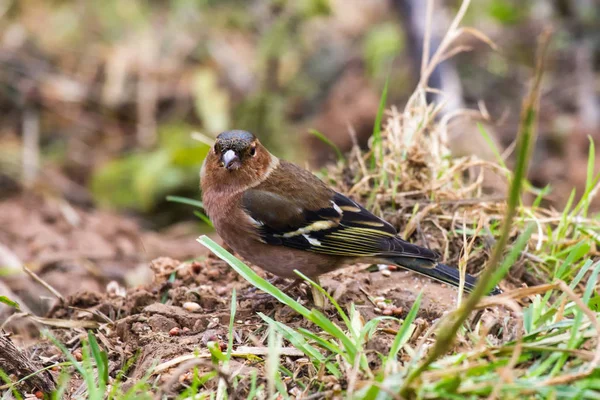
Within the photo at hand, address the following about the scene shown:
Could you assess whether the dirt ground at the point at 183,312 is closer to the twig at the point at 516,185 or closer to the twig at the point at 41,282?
the twig at the point at 41,282

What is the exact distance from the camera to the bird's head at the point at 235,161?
4020 mm

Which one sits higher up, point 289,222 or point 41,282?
point 289,222

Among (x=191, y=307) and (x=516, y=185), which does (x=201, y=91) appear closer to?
(x=191, y=307)

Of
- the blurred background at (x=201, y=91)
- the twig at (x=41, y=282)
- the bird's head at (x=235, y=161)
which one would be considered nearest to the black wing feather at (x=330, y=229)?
the bird's head at (x=235, y=161)

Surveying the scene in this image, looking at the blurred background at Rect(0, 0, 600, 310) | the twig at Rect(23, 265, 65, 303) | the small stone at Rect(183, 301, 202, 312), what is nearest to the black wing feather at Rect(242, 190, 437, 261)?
the small stone at Rect(183, 301, 202, 312)

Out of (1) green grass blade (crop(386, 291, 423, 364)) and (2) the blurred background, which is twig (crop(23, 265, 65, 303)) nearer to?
(1) green grass blade (crop(386, 291, 423, 364))

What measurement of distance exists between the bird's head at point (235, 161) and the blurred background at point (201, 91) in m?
2.19

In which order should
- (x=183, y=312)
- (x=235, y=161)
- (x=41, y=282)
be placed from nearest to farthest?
(x=183, y=312)
(x=41, y=282)
(x=235, y=161)

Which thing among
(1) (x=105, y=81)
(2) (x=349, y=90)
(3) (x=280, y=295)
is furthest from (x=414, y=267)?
(1) (x=105, y=81)

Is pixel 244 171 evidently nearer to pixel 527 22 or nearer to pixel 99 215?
pixel 99 215

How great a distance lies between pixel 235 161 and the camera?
3.98 meters

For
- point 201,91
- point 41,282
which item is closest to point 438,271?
point 41,282

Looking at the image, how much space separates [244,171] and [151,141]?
481 cm

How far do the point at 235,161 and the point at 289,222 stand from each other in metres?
0.44
